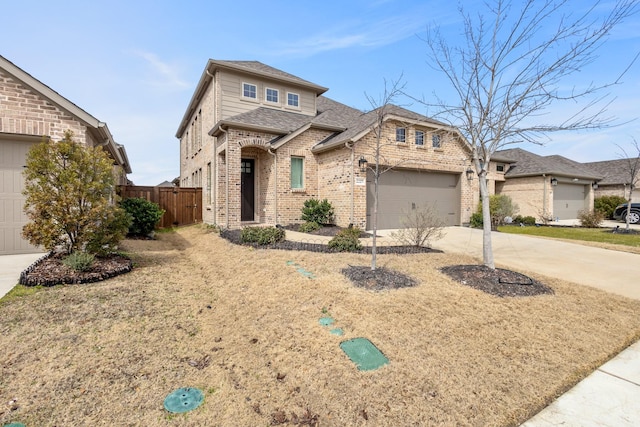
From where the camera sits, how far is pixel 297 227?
11.5 metres

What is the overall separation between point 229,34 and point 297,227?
6.71 m

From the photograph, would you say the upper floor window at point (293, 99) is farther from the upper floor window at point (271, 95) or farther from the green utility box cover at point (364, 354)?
the green utility box cover at point (364, 354)

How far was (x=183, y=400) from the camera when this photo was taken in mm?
2398

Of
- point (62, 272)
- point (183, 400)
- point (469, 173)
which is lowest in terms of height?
point (183, 400)

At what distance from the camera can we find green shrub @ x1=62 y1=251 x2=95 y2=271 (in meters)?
5.27

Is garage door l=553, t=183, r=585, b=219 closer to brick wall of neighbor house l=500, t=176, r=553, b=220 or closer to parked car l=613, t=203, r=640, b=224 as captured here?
brick wall of neighbor house l=500, t=176, r=553, b=220

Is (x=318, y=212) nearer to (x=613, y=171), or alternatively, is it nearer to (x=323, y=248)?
(x=323, y=248)

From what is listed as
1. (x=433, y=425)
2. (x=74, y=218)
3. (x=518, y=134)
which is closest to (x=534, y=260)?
(x=518, y=134)

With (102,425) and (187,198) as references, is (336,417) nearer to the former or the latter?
(102,425)

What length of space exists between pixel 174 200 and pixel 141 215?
3682 millimetres

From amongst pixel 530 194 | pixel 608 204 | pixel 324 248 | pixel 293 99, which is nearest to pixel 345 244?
pixel 324 248

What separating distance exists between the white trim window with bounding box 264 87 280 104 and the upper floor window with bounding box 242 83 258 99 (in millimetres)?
526

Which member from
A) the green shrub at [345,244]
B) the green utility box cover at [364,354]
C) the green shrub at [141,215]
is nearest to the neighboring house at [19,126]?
the green shrub at [141,215]

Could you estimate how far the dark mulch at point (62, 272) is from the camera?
4828 mm
